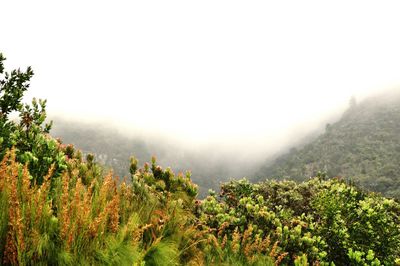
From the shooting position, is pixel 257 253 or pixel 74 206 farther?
pixel 257 253

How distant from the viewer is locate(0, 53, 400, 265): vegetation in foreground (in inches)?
108

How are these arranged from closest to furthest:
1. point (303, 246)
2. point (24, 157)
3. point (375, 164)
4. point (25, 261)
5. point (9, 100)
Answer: point (25, 261), point (24, 157), point (9, 100), point (303, 246), point (375, 164)

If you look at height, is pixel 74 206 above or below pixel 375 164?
above

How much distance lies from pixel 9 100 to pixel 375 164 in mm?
172717

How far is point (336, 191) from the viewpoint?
7555mm

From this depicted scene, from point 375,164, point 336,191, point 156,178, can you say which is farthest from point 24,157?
point 375,164

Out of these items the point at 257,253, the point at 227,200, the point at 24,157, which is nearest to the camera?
the point at 24,157

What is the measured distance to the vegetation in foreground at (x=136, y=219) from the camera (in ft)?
9.02

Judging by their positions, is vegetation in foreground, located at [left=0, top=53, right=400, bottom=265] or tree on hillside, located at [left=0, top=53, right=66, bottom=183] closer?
vegetation in foreground, located at [left=0, top=53, right=400, bottom=265]

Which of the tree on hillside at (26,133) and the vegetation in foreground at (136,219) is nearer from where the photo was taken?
the vegetation in foreground at (136,219)

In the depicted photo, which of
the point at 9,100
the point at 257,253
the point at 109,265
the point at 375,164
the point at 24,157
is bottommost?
the point at 375,164

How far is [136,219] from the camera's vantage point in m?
4.10

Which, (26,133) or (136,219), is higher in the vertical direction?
(26,133)

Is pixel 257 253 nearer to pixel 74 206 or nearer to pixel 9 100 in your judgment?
pixel 74 206
